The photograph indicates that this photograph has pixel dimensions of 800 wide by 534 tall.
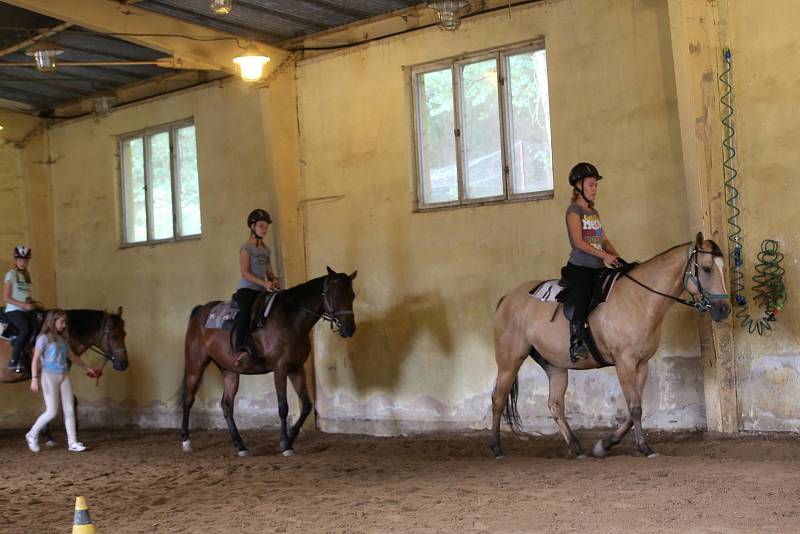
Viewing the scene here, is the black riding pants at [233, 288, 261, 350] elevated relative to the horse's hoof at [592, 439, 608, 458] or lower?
elevated

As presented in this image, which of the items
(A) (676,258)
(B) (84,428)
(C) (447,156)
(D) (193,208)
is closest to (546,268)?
(C) (447,156)

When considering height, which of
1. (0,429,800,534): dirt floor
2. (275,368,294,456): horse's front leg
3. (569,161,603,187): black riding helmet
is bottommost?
(0,429,800,534): dirt floor

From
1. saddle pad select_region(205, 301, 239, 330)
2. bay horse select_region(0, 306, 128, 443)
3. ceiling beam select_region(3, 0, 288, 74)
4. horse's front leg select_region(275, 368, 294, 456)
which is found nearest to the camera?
ceiling beam select_region(3, 0, 288, 74)

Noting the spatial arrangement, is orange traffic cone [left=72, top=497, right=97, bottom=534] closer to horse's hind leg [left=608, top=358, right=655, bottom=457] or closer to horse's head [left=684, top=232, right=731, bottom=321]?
horse's hind leg [left=608, top=358, right=655, bottom=457]

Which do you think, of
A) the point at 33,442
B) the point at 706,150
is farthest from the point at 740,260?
the point at 33,442

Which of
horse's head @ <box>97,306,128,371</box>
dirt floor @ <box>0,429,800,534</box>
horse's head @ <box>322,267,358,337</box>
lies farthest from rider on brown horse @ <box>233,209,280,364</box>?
horse's head @ <box>97,306,128,371</box>

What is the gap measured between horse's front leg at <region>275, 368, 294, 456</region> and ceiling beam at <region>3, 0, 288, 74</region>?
3846 mm

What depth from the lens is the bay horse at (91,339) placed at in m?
11.8

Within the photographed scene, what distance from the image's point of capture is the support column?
8.68m

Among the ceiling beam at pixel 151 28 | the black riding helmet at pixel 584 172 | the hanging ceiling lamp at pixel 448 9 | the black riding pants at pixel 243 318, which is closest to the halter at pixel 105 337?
the black riding pants at pixel 243 318

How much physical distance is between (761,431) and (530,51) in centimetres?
450

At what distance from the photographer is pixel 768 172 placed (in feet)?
28.3

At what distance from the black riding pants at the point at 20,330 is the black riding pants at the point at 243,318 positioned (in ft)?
9.89

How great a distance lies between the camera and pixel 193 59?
36.6 feet
